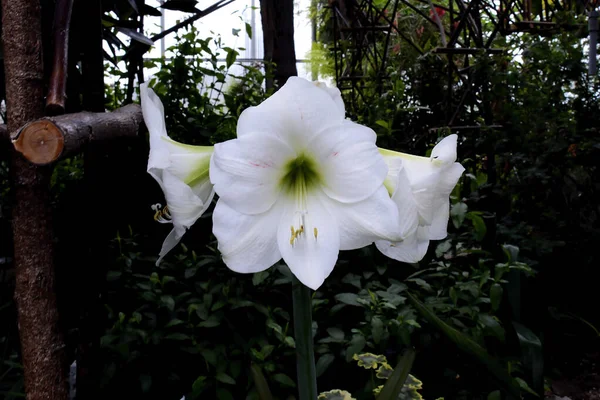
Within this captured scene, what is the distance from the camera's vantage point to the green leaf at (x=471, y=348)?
104 cm

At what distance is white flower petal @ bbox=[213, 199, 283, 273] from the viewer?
1.74ft

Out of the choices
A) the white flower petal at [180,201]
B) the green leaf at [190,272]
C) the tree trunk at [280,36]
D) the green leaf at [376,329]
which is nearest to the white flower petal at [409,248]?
the white flower petal at [180,201]

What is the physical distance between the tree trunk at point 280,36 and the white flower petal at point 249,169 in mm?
2414

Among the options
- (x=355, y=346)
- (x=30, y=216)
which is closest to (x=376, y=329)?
(x=355, y=346)

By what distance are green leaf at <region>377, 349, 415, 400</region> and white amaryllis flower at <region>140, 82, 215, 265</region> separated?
581 millimetres

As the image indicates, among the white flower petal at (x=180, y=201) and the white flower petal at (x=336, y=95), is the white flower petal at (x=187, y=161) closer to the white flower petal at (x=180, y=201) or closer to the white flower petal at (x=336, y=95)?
the white flower petal at (x=180, y=201)

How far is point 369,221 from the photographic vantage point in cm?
52

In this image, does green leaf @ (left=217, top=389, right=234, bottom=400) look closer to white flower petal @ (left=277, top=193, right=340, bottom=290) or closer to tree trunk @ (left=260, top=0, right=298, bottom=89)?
white flower petal @ (left=277, top=193, right=340, bottom=290)

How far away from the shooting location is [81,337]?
0.89 meters

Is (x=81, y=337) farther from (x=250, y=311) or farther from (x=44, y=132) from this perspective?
(x=250, y=311)

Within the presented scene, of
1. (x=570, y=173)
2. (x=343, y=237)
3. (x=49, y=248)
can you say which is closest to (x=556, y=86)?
(x=570, y=173)

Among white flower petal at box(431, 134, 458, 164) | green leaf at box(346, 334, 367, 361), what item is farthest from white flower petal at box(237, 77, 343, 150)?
green leaf at box(346, 334, 367, 361)

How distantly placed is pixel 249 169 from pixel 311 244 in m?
0.11

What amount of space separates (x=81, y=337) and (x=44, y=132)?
0.51m
